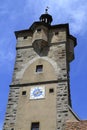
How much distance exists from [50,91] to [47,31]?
15.5 feet

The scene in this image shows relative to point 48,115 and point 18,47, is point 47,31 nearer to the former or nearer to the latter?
point 18,47

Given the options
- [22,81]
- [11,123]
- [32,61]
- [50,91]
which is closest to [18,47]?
[32,61]

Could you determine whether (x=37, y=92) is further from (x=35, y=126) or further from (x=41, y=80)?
(x=35, y=126)

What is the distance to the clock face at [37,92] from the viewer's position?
16.3 metres

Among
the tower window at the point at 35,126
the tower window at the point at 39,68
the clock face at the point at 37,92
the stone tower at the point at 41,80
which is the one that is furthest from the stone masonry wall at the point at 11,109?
the tower window at the point at 39,68

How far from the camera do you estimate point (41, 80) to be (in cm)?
1703

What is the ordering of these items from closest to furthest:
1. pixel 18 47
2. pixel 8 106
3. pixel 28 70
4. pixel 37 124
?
pixel 37 124 < pixel 8 106 < pixel 28 70 < pixel 18 47

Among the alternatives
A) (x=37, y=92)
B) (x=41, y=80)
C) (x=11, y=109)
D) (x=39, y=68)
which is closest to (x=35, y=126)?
(x=11, y=109)

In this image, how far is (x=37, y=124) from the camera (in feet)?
50.1

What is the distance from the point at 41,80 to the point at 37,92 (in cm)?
78

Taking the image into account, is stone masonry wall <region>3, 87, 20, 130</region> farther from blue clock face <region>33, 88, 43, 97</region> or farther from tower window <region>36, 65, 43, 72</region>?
tower window <region>36, 65, 43, 72</region>

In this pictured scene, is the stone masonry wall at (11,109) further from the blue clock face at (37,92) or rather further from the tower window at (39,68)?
the tower window at (39,68)

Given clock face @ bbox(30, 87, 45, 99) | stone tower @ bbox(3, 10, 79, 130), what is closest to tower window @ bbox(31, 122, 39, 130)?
stone tower @ bbox(3, 10, 79, 130)

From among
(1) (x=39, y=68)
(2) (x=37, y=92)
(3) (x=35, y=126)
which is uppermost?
(1) (x=39, y=68)
